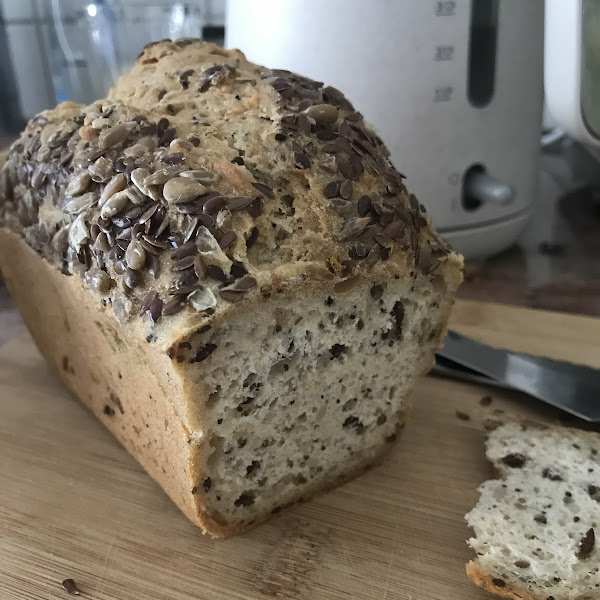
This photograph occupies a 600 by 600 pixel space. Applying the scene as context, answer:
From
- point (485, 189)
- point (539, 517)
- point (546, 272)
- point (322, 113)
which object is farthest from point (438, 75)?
point (539, 517)

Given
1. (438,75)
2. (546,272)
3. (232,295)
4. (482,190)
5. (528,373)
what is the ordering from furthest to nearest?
(546,272) → (482,190) → (438,75) → (528,373) → (232,295)

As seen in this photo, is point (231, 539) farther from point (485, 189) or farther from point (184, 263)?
point (485, 189)

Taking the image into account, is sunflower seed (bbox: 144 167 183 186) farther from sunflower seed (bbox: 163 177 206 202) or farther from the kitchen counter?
the kitchen counter

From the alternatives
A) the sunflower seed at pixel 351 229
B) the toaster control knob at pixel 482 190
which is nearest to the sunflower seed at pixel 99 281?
the sunflower seed at pixel 351 229

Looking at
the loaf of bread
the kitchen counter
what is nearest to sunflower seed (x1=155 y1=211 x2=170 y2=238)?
the loaf of bread

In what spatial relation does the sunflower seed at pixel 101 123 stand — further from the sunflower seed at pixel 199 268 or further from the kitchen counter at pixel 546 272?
the kitchen counter at pixel 546 272

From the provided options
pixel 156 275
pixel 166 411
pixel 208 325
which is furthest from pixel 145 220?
pixel 166 411
